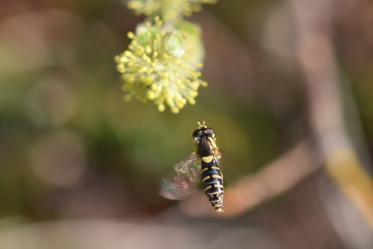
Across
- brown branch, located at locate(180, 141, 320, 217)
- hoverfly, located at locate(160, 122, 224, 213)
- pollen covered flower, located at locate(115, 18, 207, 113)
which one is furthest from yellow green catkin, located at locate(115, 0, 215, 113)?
brown branch, located at locate(180, 141, 320, 217)

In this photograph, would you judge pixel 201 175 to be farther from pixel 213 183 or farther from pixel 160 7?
pixel 160 7

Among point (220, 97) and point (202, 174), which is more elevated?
point (220, 97)

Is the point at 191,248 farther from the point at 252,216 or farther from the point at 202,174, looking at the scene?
the point at 202,174

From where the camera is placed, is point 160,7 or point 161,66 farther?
point 160,7

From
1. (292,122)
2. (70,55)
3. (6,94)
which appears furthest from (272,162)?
(6,94)

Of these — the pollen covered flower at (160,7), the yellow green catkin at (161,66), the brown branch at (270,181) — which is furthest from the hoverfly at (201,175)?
the brown branch at (270,181)

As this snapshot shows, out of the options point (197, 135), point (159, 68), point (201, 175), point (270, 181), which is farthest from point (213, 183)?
point (270, 181)

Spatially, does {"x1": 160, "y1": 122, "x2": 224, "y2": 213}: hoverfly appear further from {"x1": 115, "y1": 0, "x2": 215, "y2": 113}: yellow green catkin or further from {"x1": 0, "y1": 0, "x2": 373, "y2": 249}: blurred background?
{"x1": 0, "y1": 0, "x2": 373, "y2": 249}: blurred background
